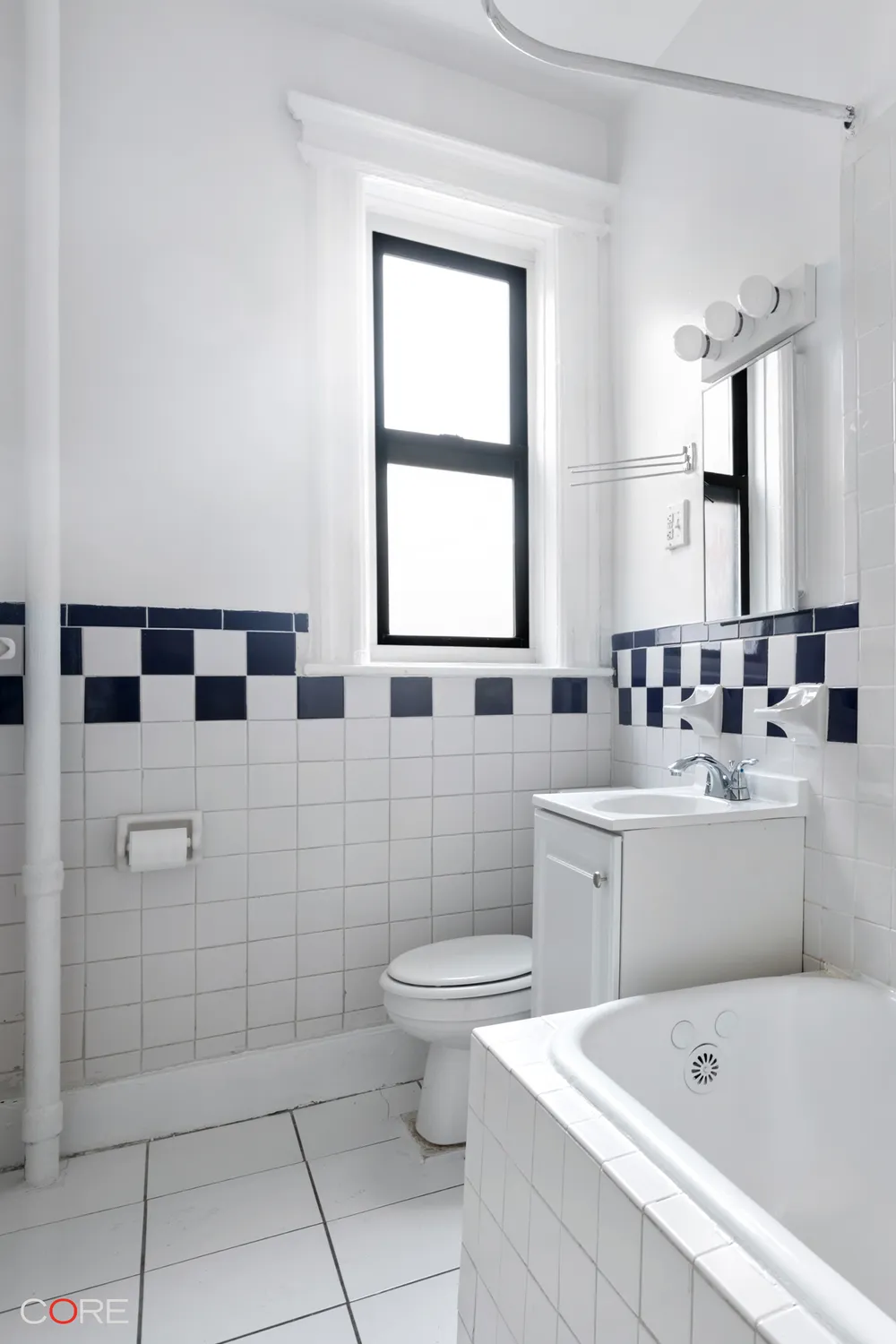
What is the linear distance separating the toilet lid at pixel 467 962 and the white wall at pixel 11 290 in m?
1.27

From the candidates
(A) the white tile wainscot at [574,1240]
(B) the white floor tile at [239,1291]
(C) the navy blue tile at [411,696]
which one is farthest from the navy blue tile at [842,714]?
(B) the white floor tile at [239,1291]

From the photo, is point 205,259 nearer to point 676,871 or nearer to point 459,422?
point 459,422

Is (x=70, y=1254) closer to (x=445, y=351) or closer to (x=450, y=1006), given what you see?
(x=450, y=1006)

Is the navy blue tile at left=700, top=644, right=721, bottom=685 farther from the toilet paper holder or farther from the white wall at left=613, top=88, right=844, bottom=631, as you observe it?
the toilet paper holder

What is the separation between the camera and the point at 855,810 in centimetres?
146

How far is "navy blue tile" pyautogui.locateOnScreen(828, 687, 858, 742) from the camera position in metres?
1.46

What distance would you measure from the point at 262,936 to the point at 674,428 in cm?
177

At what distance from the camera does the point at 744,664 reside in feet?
5.80

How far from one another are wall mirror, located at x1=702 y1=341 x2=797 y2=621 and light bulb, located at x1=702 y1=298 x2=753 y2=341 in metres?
0.09

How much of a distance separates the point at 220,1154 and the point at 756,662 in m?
1.70

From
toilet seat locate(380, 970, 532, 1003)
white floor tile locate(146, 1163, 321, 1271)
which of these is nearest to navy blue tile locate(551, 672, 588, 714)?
toilet seat locate(380, 970, 532, 1003)

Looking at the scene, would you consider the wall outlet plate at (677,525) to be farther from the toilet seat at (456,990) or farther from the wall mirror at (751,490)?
the toilet seat at (456,990)

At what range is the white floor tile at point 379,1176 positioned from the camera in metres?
1.57

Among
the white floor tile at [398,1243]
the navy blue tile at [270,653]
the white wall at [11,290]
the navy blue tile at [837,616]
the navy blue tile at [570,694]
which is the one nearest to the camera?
the white floor tile at [398,1243]
